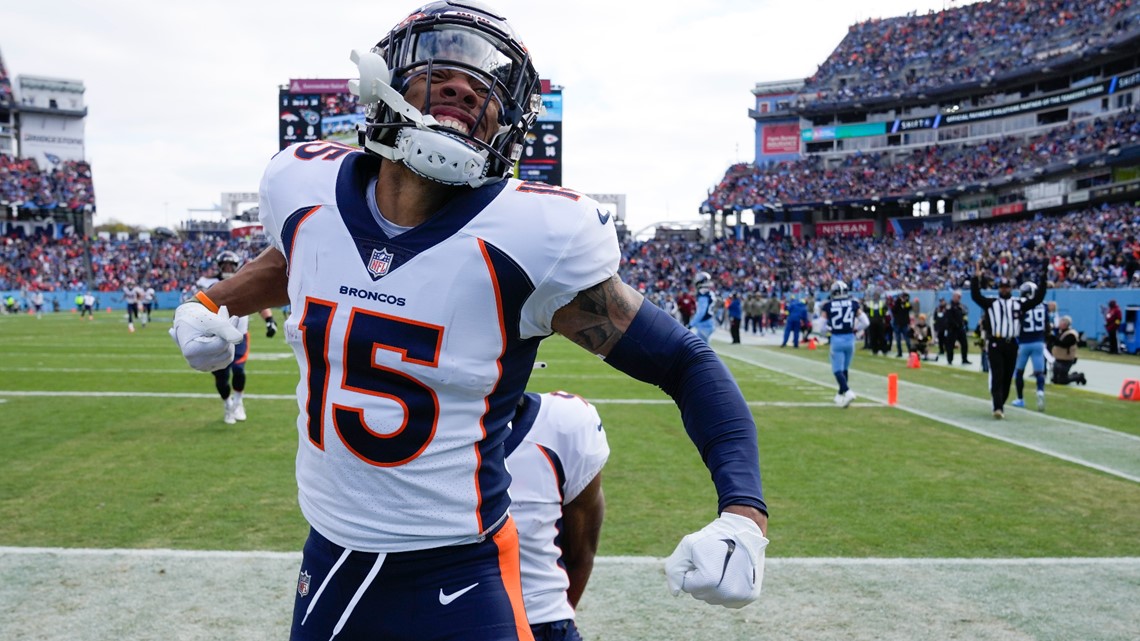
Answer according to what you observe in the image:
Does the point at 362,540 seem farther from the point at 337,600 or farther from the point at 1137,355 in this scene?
the point at 1137,355

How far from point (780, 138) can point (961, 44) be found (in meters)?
13.1

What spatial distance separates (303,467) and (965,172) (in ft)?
183

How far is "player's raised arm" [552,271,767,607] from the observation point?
1639 mm

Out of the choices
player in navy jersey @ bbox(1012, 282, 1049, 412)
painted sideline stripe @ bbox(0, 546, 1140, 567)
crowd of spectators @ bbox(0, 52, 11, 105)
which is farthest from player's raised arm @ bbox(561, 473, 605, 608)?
crowd of spectators @ bbox(0, 52, 11, 105)

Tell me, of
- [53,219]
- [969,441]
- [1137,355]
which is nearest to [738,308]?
[1137,355]

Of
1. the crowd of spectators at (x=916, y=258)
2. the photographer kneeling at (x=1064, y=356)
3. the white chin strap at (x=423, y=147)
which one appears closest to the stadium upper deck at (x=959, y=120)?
the crowd of spectators at (x=916, y=258)

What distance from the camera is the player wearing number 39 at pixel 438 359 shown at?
1859mm

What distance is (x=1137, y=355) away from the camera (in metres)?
21.5

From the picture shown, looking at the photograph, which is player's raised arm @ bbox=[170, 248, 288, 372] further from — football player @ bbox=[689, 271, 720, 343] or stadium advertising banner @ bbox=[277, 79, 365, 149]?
stadium advertising banner @ bbox=[277, 79, 365, 149]

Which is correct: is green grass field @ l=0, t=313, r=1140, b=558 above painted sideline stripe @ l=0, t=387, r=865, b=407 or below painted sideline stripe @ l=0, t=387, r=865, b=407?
→ below

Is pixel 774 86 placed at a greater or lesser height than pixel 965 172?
greater

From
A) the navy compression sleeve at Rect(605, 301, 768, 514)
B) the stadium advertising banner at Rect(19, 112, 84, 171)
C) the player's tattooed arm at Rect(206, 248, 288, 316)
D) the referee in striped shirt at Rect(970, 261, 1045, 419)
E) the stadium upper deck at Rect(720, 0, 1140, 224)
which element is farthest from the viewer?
the stadium advertising banner at Rect(19, 112, 84, 171)

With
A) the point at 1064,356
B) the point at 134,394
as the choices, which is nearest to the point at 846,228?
the point at 1064,356

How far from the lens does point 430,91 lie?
205 cm
